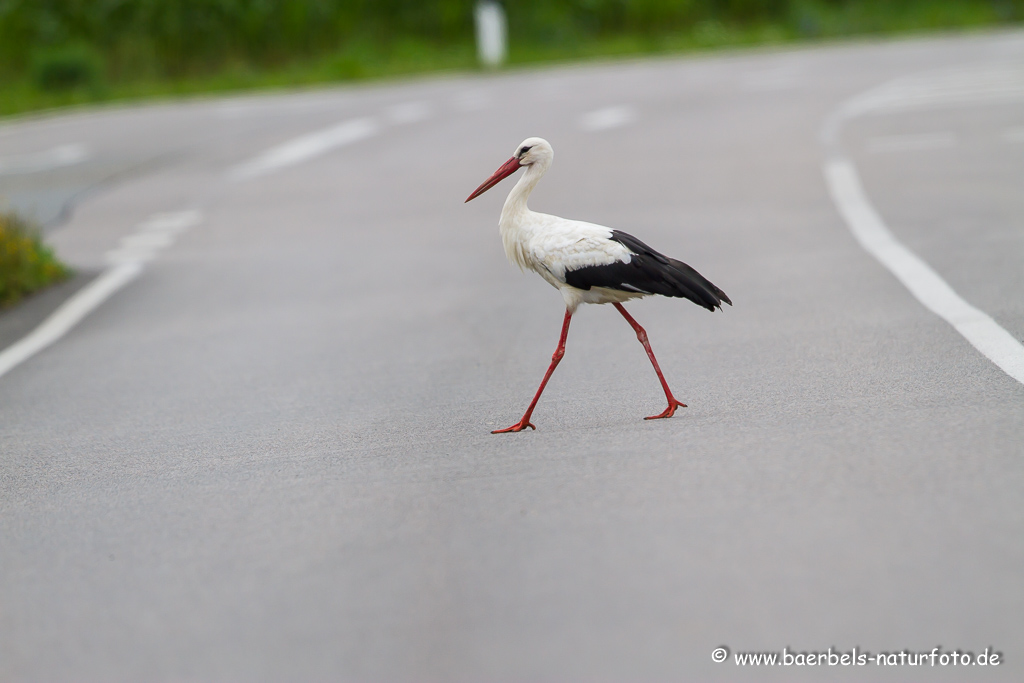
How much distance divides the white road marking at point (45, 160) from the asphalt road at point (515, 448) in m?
4.68

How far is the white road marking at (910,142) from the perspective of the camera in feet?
55.3

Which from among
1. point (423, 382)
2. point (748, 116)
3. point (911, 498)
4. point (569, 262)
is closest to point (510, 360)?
point (423, 382)

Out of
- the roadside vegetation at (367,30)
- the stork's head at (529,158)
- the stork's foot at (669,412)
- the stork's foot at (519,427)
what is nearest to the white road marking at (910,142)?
the stork's head at (529,158)

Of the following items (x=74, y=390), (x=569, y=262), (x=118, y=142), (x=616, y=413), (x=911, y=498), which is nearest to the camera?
(x=911, y=498)

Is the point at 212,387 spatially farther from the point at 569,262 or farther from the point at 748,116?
the point at 748,116

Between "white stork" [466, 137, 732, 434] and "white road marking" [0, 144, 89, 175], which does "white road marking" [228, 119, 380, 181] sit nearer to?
"white road marking" [0, 144, 89, 175]

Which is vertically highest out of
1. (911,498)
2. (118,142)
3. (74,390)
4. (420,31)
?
(911,498)

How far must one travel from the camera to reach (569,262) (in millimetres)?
6574

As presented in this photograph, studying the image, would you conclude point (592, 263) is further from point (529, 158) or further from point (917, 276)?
point (917, 276)

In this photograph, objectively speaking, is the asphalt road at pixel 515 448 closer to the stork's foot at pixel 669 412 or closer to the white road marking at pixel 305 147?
the stork's foot at pixel 669 412

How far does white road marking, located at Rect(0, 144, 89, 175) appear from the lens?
20.6 m

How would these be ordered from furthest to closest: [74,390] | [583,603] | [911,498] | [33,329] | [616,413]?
[33,329] → [74,390] → [616,413] → [911,498] → [583,603]

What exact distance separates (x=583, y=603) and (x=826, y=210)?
9537 millimetres

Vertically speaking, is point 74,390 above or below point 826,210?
above
